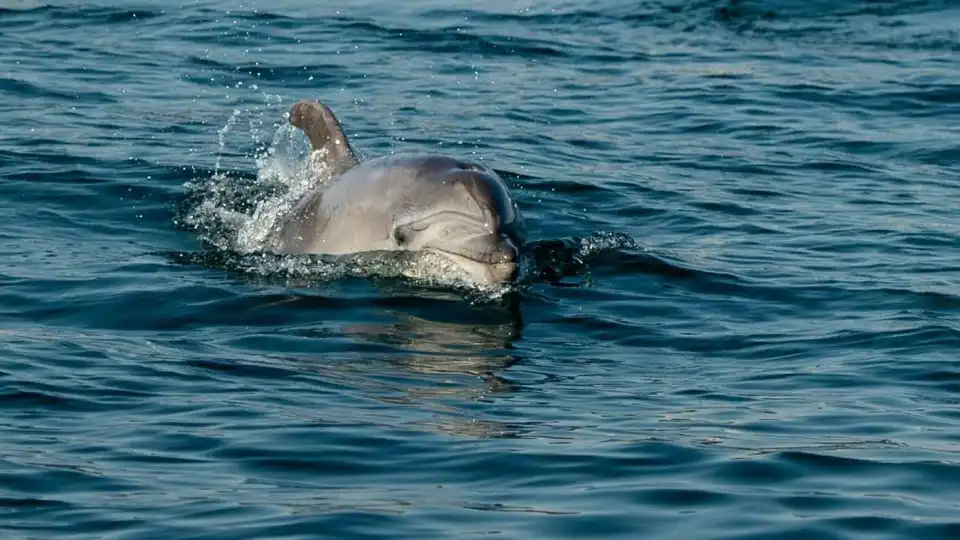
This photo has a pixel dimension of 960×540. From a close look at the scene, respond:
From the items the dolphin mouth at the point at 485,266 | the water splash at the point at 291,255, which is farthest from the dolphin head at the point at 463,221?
the water splash at the point at 291,255

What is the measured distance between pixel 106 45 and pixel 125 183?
9943 mm

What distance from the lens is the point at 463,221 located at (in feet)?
45.7

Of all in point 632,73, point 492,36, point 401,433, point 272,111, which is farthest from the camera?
point 492,36

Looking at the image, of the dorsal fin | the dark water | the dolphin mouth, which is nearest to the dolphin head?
the dolphin mouth

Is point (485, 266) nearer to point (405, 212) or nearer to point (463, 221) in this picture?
point (463, 221)

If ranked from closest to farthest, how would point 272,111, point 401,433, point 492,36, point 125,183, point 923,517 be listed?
point 923,517, point 401,433, point 125,183, point 272,111, point 492,36

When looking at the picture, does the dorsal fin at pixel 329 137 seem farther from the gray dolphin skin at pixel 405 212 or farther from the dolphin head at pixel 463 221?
the dolphin head at pixel 463 221

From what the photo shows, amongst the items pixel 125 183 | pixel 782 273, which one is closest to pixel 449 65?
pixel 125 183

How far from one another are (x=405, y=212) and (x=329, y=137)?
1698mm

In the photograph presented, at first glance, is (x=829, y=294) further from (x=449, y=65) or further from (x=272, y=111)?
(x=449, y=65)

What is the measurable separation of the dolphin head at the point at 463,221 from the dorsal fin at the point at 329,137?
4.40 feet

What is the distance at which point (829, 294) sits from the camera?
47.8 ft

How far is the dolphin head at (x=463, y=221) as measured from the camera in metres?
13.8

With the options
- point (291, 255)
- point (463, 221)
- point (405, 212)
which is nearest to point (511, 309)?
point (463, 221)
